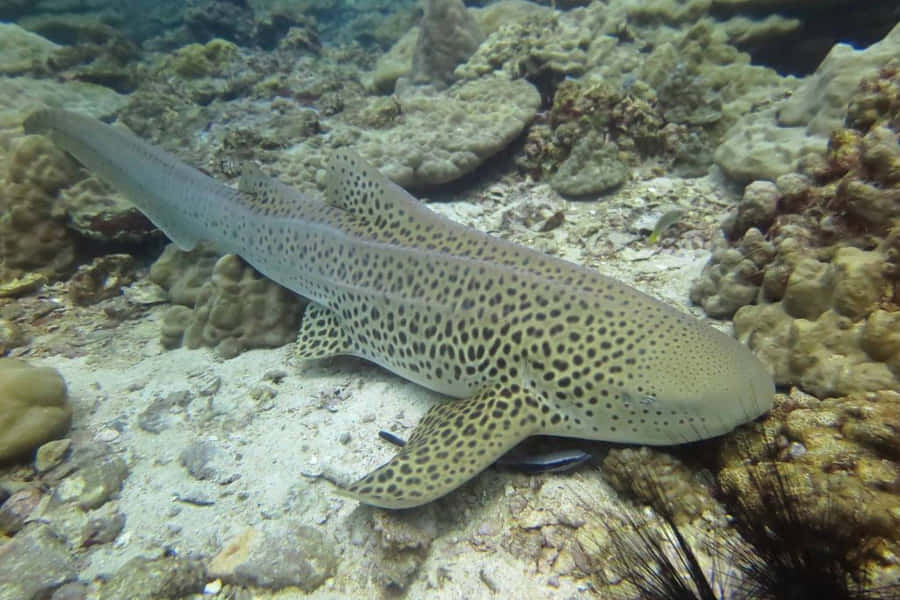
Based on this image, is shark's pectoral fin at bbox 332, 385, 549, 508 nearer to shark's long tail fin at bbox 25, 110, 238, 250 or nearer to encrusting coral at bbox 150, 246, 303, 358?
encrusting coral at bbox 150, 246, 303, 358

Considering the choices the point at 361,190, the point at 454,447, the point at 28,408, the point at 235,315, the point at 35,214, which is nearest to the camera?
the point at 454,447

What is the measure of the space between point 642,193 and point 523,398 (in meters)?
3.99

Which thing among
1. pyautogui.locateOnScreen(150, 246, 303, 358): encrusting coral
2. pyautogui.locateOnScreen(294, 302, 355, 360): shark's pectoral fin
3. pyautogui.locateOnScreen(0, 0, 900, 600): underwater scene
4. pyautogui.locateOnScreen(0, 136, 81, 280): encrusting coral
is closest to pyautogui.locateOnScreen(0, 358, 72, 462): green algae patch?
pyautogui.locateOnScreen(0, 0, 900, 600): underwater scene

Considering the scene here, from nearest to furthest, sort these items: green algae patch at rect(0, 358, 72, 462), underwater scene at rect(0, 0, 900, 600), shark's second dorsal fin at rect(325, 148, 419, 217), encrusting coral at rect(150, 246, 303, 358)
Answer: underwater scene at rect(0, 0, 900, 600), green algae patch at rect(0, 358, 72, 462), shark's second dorsal fin at rect(325, 148, 419, 217), encrusting coral at rect(150, 246, 303, 358)

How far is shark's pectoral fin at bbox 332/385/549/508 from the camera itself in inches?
107

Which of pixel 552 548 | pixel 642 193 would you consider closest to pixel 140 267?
pixel 552 548

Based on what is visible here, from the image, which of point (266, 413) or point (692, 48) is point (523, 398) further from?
point (692, 48)

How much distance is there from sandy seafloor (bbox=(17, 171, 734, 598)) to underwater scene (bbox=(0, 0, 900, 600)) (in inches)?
1.0

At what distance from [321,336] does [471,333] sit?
1757mm

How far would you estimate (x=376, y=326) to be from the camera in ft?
13.0

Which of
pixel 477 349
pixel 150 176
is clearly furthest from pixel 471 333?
pixel 150 176

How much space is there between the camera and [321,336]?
14.5ft

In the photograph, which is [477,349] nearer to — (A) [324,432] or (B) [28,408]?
(A) [324,432]

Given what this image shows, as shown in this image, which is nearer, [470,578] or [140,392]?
[470,578]
